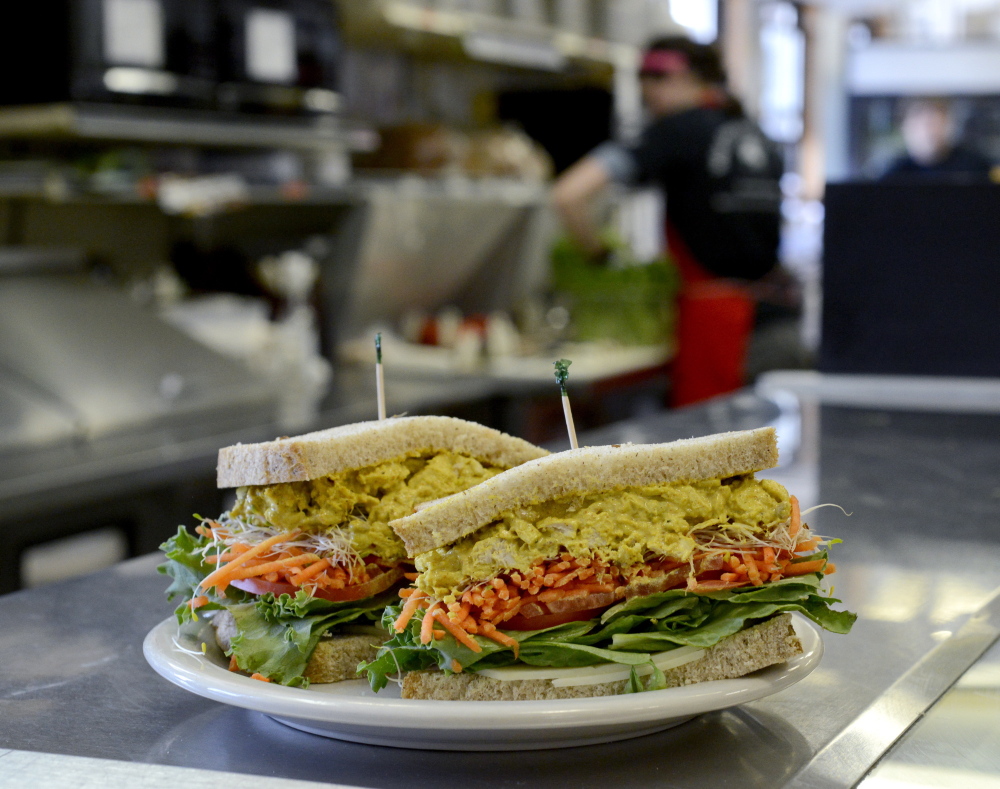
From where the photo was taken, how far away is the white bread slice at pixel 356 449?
96 centimetres

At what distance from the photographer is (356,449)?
989 mm

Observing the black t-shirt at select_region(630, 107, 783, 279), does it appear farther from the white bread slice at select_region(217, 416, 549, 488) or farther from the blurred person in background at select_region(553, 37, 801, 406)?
the white bread slice at select_region(217, 416, 549, 488)

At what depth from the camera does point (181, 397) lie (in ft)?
9.94

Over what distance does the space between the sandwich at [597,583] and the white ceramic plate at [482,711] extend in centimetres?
3

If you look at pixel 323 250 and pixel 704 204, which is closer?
pixel 323 250

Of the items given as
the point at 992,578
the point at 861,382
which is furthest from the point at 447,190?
the point at 992,578

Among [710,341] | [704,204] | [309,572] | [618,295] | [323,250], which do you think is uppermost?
[704,204]

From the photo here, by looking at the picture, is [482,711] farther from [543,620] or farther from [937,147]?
[937,147]

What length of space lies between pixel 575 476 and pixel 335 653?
0.24 metres

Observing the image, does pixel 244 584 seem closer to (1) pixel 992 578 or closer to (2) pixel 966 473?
(1) pixel 992 578

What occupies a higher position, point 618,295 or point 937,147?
point 937,147

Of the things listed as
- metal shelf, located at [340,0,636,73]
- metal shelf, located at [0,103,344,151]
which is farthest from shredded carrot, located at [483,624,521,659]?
metal shelf, located at [340,0,636,73]

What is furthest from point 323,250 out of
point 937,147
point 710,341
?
point 937,147

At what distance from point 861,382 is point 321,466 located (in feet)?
6.68
